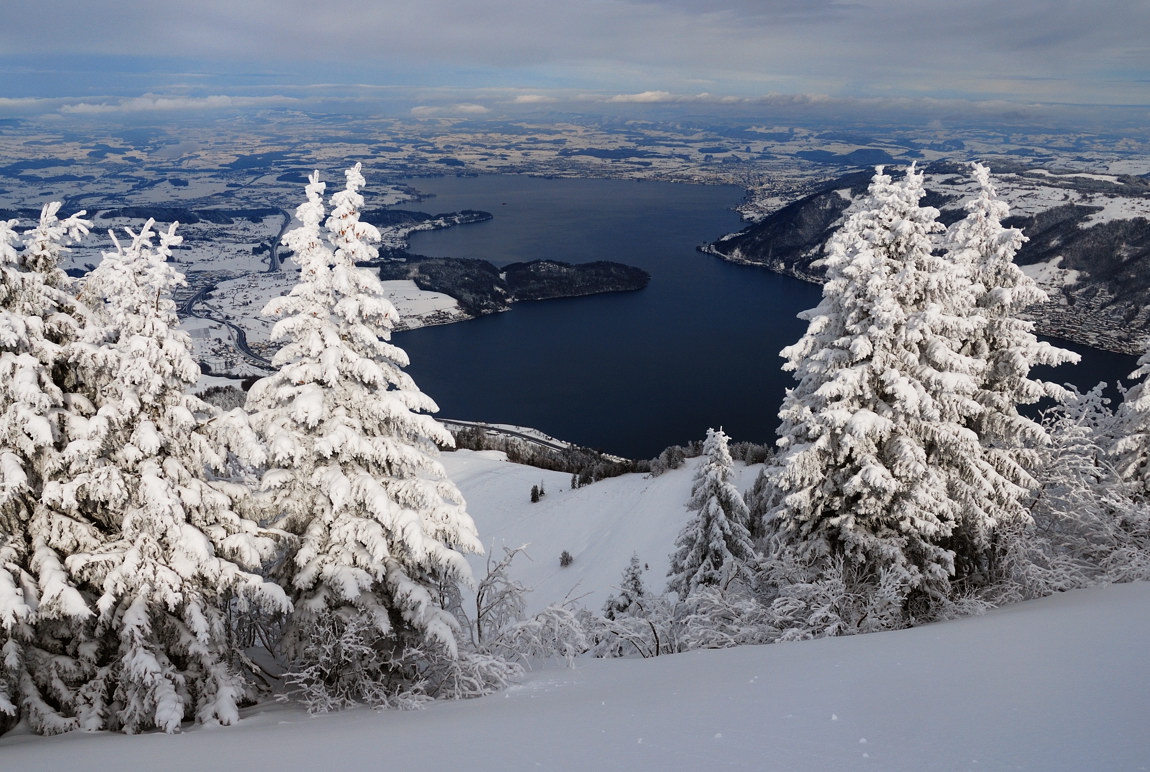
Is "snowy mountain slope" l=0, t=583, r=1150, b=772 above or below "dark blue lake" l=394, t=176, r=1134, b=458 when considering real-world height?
above

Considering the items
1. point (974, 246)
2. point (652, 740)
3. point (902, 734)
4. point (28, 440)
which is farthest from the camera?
point (974, 246)

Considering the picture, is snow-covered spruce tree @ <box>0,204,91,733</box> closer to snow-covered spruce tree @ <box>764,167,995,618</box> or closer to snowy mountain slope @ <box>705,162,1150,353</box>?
snow-covered spruce tree @ <box>764,167,995,618</box>

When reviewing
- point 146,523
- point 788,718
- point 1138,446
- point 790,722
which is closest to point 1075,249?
point 1138,446

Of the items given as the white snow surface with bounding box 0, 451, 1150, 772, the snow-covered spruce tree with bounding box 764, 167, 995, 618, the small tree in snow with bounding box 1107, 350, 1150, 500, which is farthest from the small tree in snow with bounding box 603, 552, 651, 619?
the small tree in snow with bounding box 1107, 350, 1150, 500

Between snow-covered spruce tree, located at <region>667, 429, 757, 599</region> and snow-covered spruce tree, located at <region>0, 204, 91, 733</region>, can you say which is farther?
snow-covered spruce tree, located at <region>667, 429, 757, 599</region>

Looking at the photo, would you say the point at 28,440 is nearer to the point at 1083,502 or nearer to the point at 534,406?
the point at 1083,502

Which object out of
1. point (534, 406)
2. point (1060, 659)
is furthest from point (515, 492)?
point (534, 406)

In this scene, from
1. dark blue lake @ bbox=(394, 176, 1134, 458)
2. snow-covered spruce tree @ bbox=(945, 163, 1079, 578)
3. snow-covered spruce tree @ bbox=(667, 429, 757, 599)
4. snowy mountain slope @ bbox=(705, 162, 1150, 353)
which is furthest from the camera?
snowy mountain slope @ bbox=(705, 162, 1150, 353)
